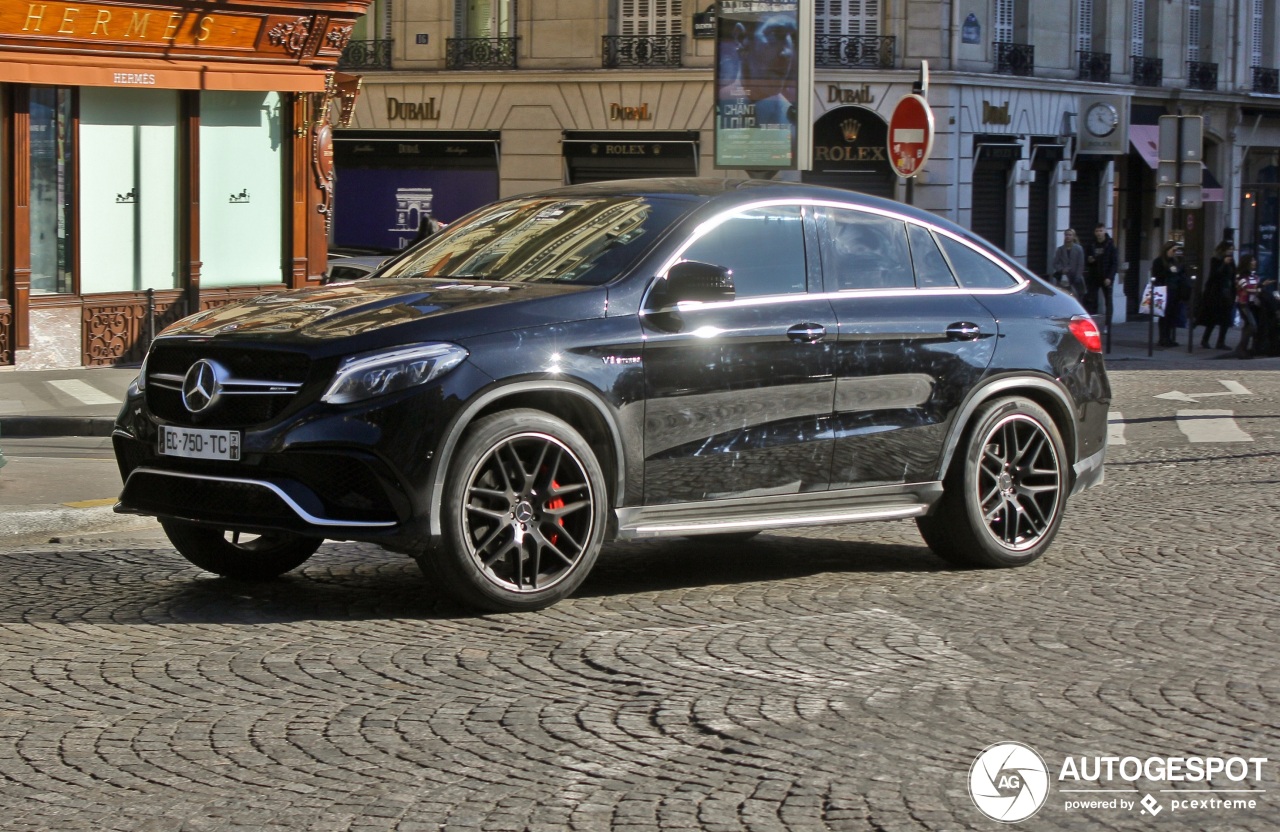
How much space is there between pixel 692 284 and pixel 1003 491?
6.36ft

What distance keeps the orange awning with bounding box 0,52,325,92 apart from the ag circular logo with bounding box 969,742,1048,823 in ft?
50.3

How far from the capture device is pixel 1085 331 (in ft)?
27.6

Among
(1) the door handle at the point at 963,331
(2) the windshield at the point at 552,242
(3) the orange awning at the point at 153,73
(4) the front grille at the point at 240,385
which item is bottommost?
(4) the front grille at the point at 240,385

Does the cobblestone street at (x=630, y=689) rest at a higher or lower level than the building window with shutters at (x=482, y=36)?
lower

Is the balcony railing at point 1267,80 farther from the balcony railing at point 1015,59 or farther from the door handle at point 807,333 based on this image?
the door handle at point 807,333

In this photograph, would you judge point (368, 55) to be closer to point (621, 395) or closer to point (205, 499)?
point (621, 395)

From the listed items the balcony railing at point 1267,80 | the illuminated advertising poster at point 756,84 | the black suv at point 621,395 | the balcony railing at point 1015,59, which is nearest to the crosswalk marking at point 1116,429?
the illuminated advertising poster at point 756,84

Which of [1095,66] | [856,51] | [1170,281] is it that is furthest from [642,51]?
[1170,281]

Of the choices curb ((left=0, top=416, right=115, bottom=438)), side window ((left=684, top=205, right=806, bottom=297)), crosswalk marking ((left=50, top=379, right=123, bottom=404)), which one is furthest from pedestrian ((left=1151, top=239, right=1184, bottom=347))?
side window ((left=684, top=205, right=806, bottom=297))

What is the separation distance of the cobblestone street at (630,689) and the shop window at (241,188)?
12.5 meters

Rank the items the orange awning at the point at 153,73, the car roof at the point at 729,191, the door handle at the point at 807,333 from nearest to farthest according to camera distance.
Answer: the door handle at the point at 807,333 < the car roof at the point at 729,191 < the orange awning at the point at 153,73

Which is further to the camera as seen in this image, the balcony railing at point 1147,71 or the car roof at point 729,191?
the balcony railing at point 1147,71

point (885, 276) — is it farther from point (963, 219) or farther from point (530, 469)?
point (963, 219)

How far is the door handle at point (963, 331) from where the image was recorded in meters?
7.77
